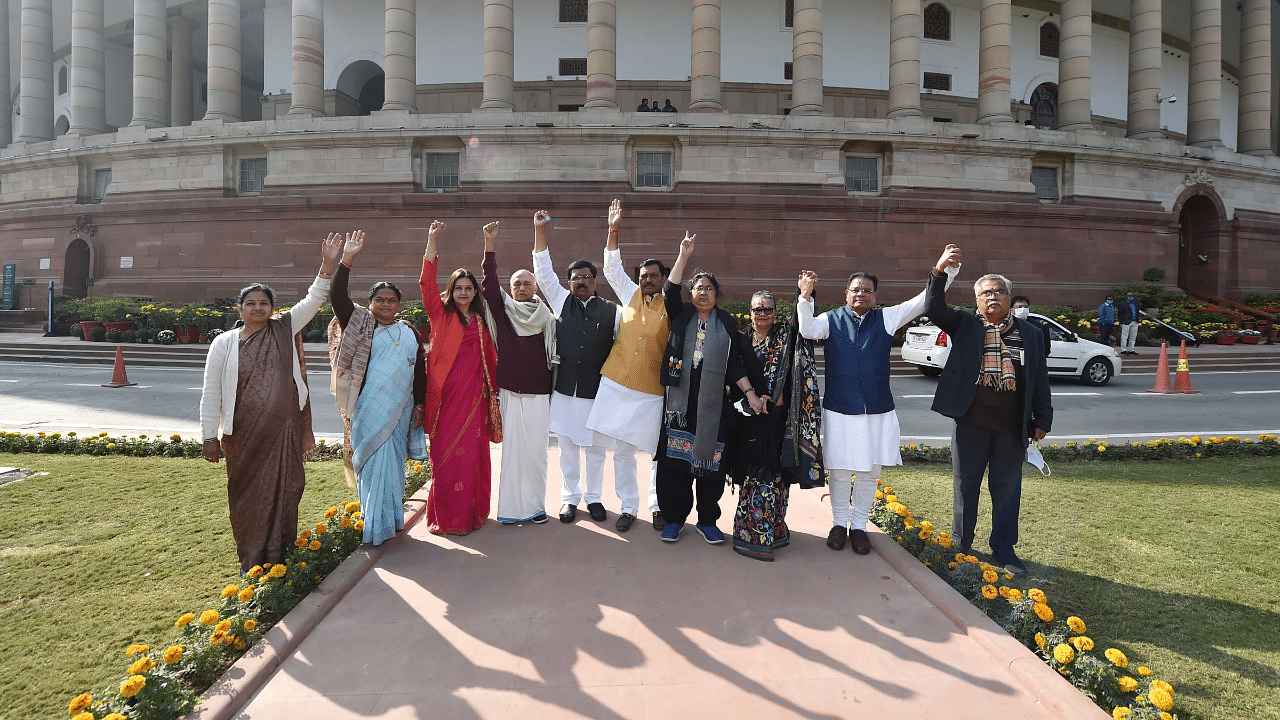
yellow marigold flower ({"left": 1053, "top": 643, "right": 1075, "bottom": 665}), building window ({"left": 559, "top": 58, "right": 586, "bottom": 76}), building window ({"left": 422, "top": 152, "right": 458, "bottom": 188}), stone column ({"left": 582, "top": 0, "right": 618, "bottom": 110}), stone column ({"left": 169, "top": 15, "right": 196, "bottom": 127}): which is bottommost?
yellow marigold flower ({"left": 1053, "top": 643, "right": 1075, "bottom": 665})

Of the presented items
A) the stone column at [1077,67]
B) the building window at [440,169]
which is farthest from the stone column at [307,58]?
the stone column at [1077,67]

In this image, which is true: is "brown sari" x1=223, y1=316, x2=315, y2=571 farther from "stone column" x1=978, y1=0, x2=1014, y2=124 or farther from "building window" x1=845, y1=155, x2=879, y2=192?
"stone column" x1=978, y1=0, x2=1014, y2=124

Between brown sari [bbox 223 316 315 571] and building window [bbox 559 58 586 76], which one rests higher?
building window [bbox 559 58 586 76]

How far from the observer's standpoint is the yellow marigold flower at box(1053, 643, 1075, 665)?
2.93m

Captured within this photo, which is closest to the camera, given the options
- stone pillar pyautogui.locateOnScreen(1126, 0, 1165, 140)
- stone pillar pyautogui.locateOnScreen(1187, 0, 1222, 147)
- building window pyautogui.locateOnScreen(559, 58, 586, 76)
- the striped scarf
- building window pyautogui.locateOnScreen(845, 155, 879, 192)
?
the striped scarf

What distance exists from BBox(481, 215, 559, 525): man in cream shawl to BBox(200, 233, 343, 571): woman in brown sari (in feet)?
4.51

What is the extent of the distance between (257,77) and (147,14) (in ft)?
35.8

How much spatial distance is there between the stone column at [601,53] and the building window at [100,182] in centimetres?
1955

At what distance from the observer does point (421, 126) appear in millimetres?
19562

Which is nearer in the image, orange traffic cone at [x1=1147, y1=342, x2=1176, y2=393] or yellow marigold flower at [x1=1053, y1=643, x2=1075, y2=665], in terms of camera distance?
yellow marigold flower at [x1=1053, y1=643, x2=1075, y2=665]

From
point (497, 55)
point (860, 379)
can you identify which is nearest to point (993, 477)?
point (860, 379)

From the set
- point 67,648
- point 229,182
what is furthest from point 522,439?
point 229,182

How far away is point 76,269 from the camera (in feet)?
79.3

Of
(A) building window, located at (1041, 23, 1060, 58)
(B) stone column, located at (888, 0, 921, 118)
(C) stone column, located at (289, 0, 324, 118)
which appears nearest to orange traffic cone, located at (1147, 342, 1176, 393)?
(B) stone column, located at (888, 0, 921, 118)
